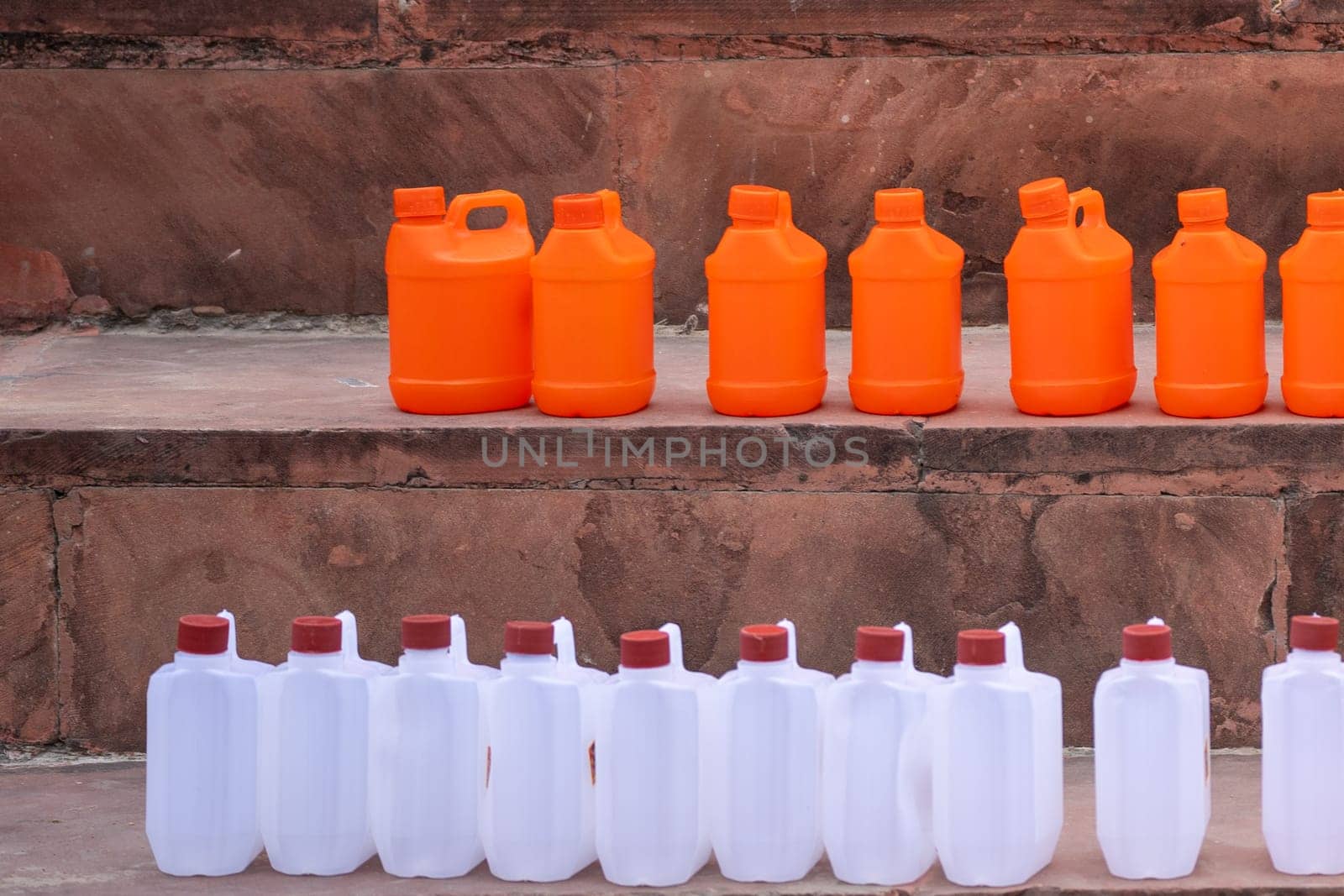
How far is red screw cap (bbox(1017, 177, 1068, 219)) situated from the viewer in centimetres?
270

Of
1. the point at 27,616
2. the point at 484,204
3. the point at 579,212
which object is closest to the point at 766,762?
the point at 579,212

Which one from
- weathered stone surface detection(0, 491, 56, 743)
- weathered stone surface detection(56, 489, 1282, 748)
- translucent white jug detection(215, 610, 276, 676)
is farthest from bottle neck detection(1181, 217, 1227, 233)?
weathered stone surface detection(0, 491, 56, 743)

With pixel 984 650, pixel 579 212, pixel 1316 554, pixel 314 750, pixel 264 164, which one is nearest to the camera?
pixel 984 650

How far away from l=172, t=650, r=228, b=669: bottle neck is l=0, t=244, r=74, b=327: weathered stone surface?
2.02 metres

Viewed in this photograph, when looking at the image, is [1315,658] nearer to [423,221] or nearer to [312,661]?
[312,661]

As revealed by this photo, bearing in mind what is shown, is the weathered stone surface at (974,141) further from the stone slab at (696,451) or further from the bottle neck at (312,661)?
the bottle neck at (312,661)

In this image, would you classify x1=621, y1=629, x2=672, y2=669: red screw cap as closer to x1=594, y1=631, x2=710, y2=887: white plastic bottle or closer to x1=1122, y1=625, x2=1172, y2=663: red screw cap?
x1=594, y1=631, x2=710, y2=887: white plastic bottle

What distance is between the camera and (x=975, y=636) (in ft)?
6.88

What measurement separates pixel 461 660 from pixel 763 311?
2.69 ft

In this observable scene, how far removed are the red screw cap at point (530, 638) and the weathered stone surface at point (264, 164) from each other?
6.35 feet

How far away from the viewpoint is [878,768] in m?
2.11

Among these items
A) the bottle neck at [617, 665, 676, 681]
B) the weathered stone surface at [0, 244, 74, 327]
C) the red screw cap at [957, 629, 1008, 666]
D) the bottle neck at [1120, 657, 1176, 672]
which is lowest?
the bottle neck at [617, 665, 676, 681]

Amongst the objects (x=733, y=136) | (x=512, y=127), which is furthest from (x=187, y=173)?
(x=733, y=136)

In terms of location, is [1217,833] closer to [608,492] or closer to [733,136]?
[608,492]
